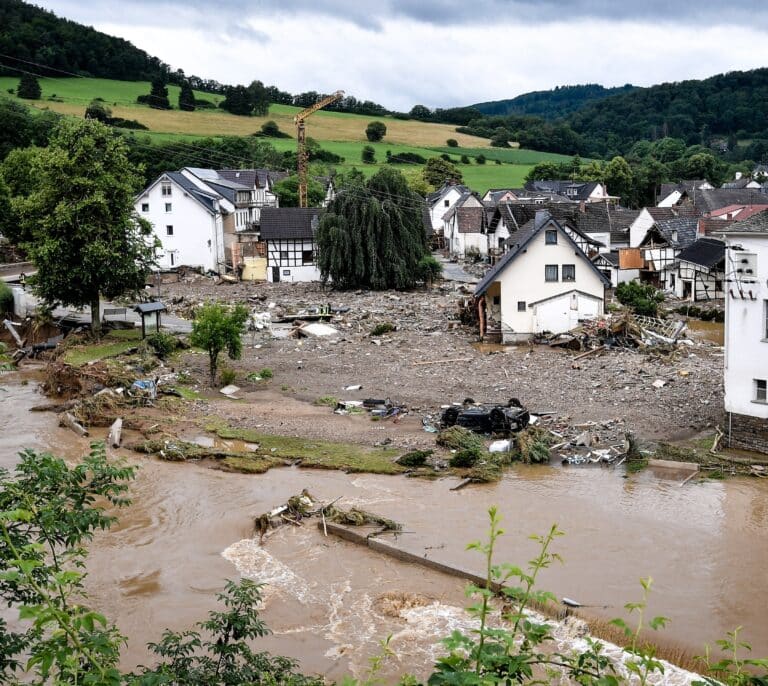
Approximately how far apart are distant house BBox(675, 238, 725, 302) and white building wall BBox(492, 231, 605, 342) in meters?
12.6

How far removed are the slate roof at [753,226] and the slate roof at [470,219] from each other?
51.4m

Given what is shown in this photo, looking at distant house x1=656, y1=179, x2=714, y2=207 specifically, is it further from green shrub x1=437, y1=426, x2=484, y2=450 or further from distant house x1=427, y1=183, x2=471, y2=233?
green shrub x1=437, y1=426, x2=484, y2=450

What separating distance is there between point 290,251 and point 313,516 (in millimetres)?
42610

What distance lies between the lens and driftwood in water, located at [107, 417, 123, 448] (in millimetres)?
25777

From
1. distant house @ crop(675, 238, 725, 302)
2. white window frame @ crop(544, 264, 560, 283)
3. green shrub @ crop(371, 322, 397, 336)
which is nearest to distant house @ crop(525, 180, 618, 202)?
distant house @ crop(675, 238, 725, 302)

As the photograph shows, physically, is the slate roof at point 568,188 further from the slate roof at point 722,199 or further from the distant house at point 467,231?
the slate roof at point 722,199

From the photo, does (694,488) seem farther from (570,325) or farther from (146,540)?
(570,325)

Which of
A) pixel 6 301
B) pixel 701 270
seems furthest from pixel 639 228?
pixel 6 301

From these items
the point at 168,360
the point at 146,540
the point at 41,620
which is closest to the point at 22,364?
the point at 168,360

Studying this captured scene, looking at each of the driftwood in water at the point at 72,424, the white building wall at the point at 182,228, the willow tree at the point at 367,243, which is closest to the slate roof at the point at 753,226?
the driftwood in water at the point at 72,424

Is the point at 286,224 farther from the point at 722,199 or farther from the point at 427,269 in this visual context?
the point at 722,199

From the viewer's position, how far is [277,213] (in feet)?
203

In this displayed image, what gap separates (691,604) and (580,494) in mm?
5530

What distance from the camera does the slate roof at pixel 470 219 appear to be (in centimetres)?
7450
